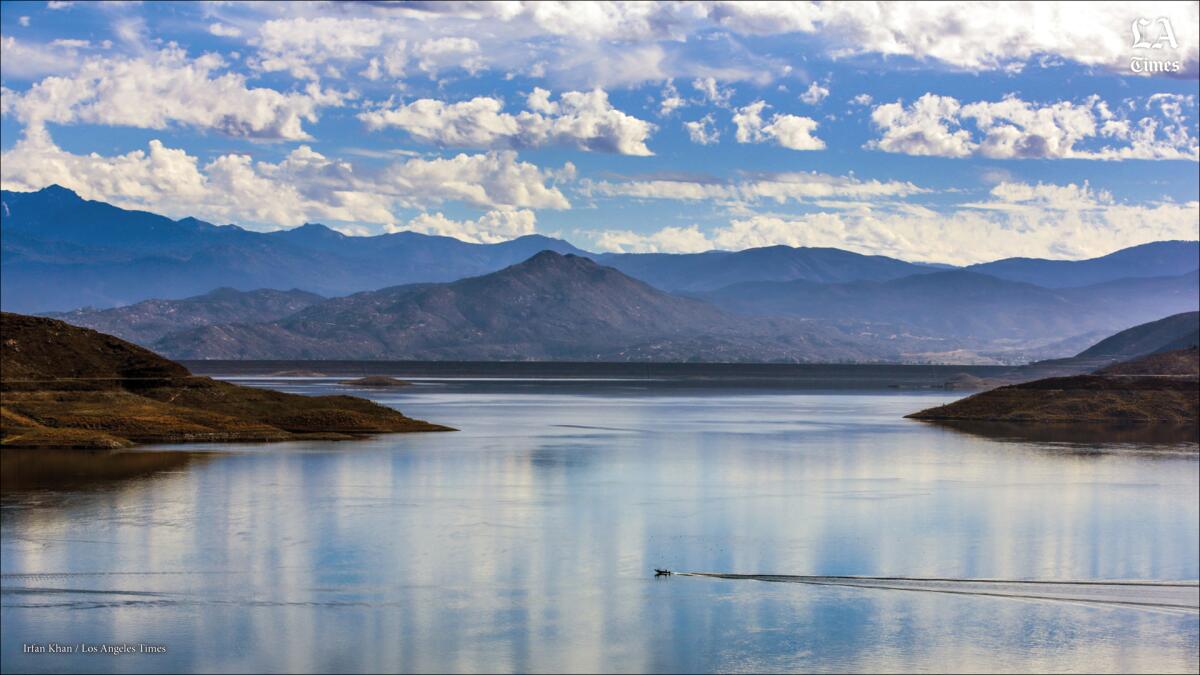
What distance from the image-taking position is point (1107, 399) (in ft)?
547

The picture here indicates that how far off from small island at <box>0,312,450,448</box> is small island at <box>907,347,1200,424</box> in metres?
80.4

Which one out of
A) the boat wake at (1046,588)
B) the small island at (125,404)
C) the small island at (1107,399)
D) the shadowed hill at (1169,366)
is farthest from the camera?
the shadowed hill at (1169,366)

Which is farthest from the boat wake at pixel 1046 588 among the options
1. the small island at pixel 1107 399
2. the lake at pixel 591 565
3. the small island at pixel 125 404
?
the small island at pixel 1107 399

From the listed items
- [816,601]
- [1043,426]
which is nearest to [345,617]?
[816,601]

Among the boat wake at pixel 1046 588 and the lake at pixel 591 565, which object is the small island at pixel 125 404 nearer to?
the lake at pixel 591 565

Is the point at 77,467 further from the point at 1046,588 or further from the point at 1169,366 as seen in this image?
the point at 1169,366

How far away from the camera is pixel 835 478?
3656 inches

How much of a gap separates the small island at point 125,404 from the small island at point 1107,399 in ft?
264

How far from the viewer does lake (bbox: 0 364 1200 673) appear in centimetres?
4109

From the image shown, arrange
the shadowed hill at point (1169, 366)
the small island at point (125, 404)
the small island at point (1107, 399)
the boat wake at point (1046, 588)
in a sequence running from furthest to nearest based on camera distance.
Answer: the shadowed hill at point (1169, 366) < the small island at point (1107, 399) < the small island at point (125, 404) < the boat wake at point (1046, 588)

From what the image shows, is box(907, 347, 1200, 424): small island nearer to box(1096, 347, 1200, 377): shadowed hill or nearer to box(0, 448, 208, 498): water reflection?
box(1096, 347, 1200, 377): shadowed hill

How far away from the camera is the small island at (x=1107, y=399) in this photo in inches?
6388

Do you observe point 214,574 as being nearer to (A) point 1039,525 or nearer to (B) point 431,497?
(B) point 431,497

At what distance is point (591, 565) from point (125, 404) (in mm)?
80861
